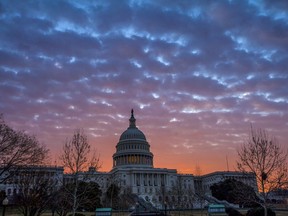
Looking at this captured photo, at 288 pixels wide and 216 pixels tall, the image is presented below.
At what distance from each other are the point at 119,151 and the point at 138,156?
446 inches

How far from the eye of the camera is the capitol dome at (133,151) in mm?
157500

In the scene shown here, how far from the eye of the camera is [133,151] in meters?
158

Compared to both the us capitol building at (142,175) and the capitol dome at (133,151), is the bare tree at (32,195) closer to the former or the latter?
the us capitol building at (142,175)

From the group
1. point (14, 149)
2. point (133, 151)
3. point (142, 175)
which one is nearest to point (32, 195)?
point (14, 149)

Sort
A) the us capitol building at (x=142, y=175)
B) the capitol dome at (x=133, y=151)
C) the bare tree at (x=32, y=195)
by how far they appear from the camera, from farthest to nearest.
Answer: the capitol dome at (x=133, y=151)
the us capitol building at (x=142, y=175)
the bare tree at (x=32, y=195)

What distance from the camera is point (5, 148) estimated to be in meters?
37.8

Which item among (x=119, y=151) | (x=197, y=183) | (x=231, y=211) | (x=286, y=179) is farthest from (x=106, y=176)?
(x=286, y=179)

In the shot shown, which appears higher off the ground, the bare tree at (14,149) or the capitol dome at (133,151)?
the capitol dome at (133,151)

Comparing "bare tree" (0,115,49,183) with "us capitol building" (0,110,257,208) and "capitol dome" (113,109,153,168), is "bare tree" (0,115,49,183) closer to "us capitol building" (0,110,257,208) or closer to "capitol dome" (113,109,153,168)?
"us capitol building" (0,110,257,208)

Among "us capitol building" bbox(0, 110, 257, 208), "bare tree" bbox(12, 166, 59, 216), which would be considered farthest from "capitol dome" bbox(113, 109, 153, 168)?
"bare tree" bbox(12, 166, 59, 216)

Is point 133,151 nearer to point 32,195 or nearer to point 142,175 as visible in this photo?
Answer: point 142,175

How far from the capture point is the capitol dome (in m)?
158

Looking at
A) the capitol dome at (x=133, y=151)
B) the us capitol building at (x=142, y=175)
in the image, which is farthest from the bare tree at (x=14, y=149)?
the capitol dome at (x=133, y=151)

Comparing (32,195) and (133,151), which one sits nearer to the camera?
(32,195)
